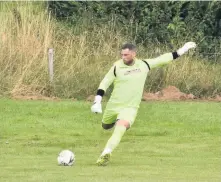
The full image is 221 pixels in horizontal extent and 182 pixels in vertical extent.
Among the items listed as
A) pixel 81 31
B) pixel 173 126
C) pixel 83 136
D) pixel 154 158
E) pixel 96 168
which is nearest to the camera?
pixel 96 168

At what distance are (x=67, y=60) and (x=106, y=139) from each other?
7.72 metres

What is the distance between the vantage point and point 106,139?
1881 cm

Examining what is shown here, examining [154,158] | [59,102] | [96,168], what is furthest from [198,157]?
[59,102]

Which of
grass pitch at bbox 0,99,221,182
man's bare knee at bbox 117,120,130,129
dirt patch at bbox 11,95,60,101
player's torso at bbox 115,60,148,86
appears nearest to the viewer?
grass pitch at bbox 0,99,221,182

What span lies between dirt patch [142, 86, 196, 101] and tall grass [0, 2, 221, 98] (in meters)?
0.27

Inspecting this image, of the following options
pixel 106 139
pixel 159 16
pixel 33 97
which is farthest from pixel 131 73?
pixel 159 16

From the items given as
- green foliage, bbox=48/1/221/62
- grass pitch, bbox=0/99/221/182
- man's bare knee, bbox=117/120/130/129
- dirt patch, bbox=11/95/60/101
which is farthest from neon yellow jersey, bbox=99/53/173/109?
green foliage, bbox=48/1/221/62

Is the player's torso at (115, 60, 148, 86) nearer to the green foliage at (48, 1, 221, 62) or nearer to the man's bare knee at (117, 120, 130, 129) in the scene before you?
the man's bare knee at (117, 120, 130, 129)

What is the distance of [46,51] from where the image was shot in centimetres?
2584

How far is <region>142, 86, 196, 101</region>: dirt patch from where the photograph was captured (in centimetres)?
2517

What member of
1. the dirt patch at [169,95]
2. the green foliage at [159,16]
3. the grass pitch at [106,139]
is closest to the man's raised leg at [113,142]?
the grass pitch at [106,139]

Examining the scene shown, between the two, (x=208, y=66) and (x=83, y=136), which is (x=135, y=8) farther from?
(x=83, y=136)

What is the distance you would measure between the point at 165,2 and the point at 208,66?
18.5 ft

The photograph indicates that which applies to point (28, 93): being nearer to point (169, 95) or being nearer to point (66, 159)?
point (169, 95)
